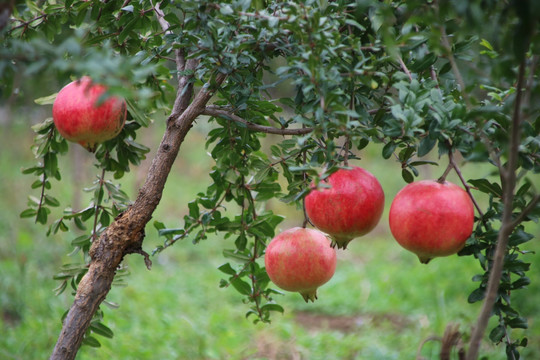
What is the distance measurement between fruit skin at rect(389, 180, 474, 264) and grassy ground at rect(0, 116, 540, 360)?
181cm

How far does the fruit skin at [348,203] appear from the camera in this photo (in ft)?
3.74

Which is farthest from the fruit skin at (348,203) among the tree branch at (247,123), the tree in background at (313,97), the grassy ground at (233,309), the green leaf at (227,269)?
the grassy ground at (233,309)

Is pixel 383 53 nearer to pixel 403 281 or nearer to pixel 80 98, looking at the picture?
pixel 80 98

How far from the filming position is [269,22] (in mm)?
1050

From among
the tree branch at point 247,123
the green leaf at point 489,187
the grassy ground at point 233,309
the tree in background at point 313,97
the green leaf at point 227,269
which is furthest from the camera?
the grassy ground at point 233,309

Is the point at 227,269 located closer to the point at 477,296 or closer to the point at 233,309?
the point at 477,296

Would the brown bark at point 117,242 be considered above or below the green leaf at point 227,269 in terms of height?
above

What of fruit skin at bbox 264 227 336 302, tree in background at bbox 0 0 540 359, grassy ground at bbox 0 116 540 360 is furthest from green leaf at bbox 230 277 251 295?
grassy ground at bbox 0 116 540 360

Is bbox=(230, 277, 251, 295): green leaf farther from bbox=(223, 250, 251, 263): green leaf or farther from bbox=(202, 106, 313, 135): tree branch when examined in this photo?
bbox=(202, 106, 313, 135): tree branch

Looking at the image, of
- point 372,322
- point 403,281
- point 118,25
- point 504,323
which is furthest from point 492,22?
point 403,281

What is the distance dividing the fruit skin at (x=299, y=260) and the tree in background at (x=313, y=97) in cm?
12

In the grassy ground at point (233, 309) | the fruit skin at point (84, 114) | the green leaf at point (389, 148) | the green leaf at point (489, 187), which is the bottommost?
the grassy ground at point (233, 309)

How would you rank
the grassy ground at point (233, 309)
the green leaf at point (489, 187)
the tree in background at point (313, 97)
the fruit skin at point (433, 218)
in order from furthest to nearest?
1. the grassy ground at point (233, 309)
2. the green leaf at point (489, 187)
3. the fruit skin at point (433, 218)
4. the tree in background at point (313, 97)

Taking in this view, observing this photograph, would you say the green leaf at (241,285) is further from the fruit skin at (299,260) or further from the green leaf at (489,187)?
the green leaf at (489,187)
